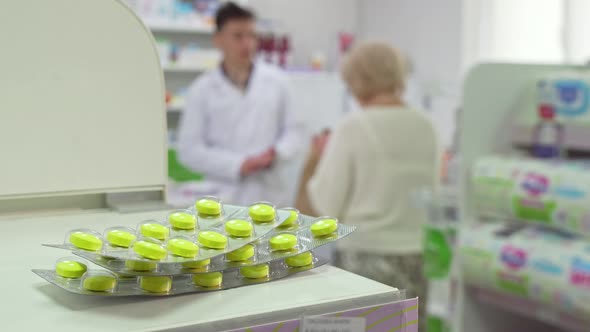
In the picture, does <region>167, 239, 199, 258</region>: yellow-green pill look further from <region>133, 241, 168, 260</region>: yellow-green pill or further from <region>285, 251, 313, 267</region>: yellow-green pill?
<region>285, 251, 313, 267</region>: yellow-green pill

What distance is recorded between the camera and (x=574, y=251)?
2006 millimetres

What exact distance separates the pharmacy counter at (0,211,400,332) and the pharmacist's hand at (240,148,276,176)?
2.91 metres

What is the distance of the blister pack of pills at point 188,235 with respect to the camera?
0.61m

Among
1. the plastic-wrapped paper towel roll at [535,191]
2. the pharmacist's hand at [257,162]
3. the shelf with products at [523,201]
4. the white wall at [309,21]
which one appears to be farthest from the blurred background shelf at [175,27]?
the plastic-wrapped paper towel roll at [535,191]

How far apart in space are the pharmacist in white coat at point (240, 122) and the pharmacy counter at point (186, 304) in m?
2.99

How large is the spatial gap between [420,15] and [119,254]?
218 inches

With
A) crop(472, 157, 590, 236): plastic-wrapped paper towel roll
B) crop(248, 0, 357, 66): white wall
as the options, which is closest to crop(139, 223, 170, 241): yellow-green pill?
crop(472, 157, 590, 236): plastic-wrapped paper towel roll

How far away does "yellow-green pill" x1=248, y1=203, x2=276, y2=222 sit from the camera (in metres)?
0.72

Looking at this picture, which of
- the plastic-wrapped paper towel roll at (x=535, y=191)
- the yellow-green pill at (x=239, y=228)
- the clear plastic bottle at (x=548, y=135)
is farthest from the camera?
the clear plastic bottle at (x=548, y=135)

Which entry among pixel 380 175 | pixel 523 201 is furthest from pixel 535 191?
pixel 380 175

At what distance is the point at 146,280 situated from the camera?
24.7 inches

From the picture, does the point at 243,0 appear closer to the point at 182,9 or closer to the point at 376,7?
the point at 182,9

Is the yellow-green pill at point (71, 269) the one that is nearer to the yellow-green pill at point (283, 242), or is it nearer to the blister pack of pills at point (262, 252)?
the blister pack of pills at point (262, 252)

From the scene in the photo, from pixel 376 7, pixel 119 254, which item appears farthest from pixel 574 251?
pixel 376 7
